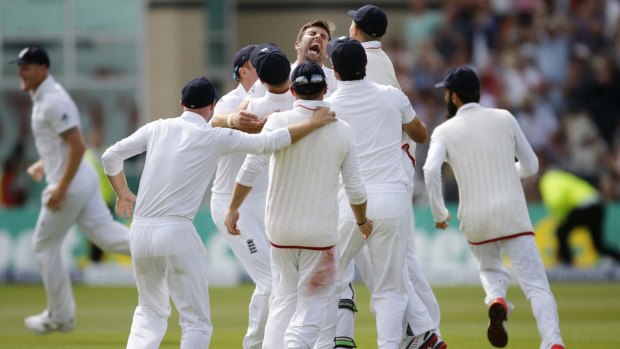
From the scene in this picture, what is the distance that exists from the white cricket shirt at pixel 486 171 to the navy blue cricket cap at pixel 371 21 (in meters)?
0.95

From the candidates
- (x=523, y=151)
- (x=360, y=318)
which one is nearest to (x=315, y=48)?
(x=523, y=151)

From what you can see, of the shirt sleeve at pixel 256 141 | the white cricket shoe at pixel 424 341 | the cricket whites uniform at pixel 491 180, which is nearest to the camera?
the shirt sleeve at pixel 256 141

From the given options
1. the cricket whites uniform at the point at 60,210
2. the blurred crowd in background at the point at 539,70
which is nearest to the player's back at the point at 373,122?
the cricket whites uniform at the point at 60,210

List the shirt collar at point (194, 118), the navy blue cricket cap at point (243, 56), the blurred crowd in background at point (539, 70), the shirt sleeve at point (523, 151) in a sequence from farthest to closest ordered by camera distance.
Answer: the blurred crowd in background at point (539, 70) → the navy blue cricket cap at point (243, 56) → the shirt sleeve at point (523, 151) → the shirt collar at point (194, 118)

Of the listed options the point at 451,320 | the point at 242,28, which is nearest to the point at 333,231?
the point at 451,320

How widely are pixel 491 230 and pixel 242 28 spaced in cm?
1738

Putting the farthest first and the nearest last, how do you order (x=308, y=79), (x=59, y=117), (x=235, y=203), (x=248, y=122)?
(x=59, y=117) < (x=248, y=122) < (x=235, y=203) < (x=308, y=79)

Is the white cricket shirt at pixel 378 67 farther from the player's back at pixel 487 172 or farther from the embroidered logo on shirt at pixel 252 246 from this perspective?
the embroidered logo on shirt at pixel 252 246

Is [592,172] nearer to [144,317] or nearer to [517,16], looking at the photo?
[517,16]

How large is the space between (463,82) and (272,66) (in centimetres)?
181

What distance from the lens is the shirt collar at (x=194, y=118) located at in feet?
29.5

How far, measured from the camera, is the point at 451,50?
22531mm

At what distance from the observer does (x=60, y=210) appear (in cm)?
1229

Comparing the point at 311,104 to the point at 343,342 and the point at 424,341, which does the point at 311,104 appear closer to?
the point at 343,342
